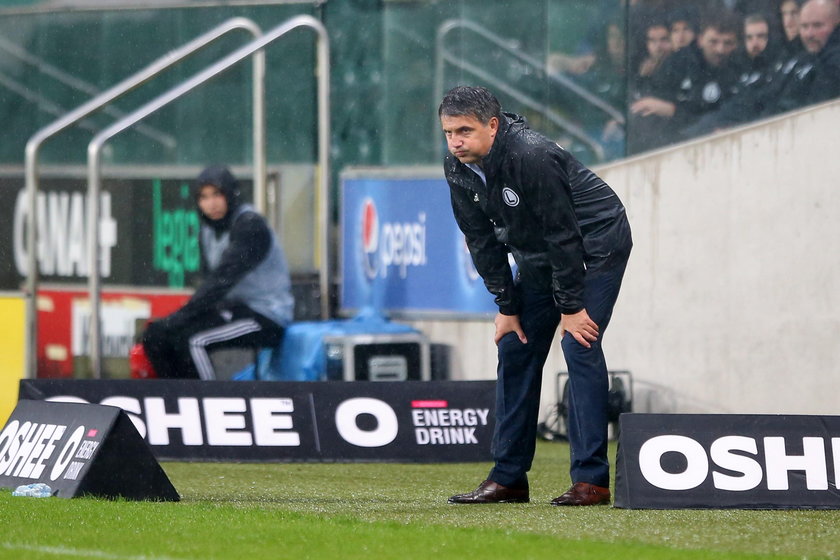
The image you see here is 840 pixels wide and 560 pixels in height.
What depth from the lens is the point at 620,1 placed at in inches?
428

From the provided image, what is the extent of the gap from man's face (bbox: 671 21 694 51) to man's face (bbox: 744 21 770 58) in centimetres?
40

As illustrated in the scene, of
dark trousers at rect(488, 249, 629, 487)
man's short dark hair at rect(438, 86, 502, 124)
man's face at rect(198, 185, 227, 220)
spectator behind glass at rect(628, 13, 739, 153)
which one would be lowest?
dark trousers at rect(488, 249, 629, 487)

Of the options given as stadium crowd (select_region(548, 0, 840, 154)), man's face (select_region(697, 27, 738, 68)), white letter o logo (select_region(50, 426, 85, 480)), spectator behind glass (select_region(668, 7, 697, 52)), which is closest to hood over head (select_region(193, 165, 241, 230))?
stadium crowd (select_region(548, 0, 840, 154))

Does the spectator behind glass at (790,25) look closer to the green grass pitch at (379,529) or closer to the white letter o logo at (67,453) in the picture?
the green grass pitch at (379,529)

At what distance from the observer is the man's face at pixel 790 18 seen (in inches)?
395

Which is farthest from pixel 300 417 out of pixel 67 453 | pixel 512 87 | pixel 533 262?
pixel 512 87

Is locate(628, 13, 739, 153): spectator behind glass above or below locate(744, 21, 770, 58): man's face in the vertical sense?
below

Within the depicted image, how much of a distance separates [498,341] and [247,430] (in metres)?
2.35

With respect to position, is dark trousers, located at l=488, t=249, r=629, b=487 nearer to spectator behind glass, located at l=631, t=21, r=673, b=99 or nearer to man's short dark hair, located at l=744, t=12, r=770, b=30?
man's short dark hair, located at l=744, t=12, r=770, b=30

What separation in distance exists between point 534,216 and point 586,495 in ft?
3.59

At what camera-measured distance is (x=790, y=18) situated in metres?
10.1

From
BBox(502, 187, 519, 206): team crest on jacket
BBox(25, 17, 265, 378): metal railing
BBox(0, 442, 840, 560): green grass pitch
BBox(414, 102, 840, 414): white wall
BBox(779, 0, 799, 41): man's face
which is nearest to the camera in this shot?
BBox(0, 442, 840, 560): green grass pitch

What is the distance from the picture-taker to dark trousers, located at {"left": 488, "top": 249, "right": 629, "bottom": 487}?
625 centimetres

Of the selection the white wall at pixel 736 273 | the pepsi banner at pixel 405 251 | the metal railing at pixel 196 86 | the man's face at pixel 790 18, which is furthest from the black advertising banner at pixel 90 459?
the man's face at pixel 790 18
